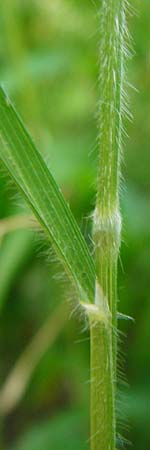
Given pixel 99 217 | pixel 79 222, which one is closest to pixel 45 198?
pixel 99 217

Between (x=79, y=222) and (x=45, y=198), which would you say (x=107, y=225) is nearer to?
(x=45, y=198)

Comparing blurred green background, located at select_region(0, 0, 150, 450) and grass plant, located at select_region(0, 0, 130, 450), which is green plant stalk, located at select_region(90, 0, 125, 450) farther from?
blurred green background, located at select_region(0, 0, 150, 450)

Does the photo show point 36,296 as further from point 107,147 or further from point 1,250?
point 107,147

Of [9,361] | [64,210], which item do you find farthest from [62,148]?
[64,210]

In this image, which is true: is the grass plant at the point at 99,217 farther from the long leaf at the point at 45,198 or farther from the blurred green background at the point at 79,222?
the blurred green background at the point at 79,222

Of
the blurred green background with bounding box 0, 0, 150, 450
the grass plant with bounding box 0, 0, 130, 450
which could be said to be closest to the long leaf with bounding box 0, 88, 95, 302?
the grass plant with bounding box 0, 0, 130, 450

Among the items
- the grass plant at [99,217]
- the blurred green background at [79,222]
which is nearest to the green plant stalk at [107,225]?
the grass plant at [99,217]
